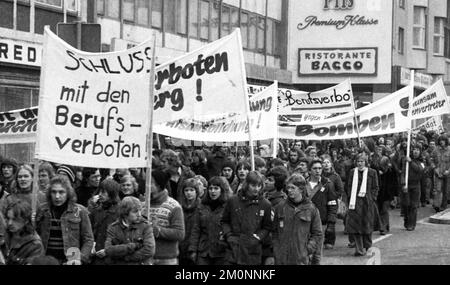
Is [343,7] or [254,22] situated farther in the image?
[343,7]

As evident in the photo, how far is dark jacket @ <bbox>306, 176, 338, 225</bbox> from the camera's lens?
13.9m

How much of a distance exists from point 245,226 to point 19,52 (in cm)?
1236

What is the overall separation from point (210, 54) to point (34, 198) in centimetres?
365

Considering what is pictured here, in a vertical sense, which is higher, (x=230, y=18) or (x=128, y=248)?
(x=230, y=18)

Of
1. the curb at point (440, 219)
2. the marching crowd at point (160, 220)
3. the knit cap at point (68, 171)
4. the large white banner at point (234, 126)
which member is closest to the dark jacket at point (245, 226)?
the marching crowd at point (160, 220)

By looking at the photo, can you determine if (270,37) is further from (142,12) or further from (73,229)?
(73,229)

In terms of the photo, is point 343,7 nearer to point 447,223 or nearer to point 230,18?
point 230,18

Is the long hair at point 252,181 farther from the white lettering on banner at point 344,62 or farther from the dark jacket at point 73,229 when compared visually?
the white lettering on banner at point 344,62

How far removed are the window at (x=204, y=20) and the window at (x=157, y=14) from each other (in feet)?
10.2

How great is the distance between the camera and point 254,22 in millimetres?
37375

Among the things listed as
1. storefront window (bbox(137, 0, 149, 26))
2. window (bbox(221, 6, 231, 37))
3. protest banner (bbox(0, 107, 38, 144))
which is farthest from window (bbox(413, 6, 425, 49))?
protest banner (bbox(0, 107, 38, 144))

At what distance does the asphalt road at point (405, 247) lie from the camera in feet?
44.5
